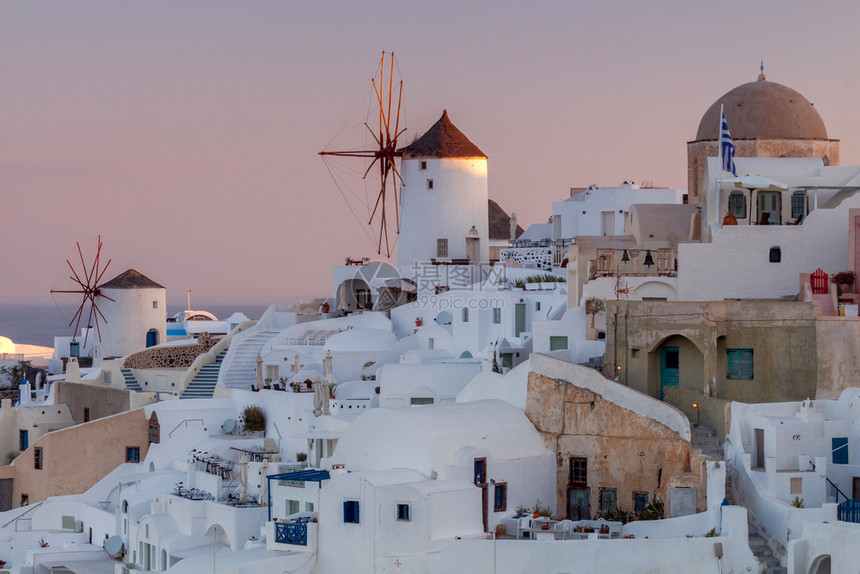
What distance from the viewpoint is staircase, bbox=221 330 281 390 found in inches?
1469

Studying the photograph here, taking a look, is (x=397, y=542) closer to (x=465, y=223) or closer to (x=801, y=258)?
(x=801, y=258)

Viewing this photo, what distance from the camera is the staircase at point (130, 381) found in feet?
127

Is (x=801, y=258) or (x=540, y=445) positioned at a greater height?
(x=801, y=258)

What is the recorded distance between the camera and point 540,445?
84.1ft

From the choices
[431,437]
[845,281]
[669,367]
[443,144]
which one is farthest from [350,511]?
[443,144]

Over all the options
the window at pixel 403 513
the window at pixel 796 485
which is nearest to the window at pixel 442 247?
the window at pixel 403 513

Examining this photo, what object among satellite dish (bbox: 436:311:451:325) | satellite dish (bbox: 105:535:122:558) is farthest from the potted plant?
satellite dish (bbox: 105:535:122:558)

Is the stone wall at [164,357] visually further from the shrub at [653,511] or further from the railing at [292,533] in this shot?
the shrub at [653,511]

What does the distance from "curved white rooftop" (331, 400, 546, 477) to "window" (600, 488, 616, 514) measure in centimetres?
132

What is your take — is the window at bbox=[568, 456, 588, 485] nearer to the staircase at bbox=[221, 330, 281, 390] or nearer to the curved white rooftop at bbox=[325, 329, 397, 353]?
the curved white rooftop at bbox=[325, 329, 397, 353]

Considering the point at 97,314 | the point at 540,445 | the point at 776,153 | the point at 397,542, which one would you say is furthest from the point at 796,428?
the point at 97,314

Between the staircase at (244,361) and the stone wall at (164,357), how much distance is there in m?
1.28

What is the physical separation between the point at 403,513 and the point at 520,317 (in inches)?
488

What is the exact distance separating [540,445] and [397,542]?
4041 mm
